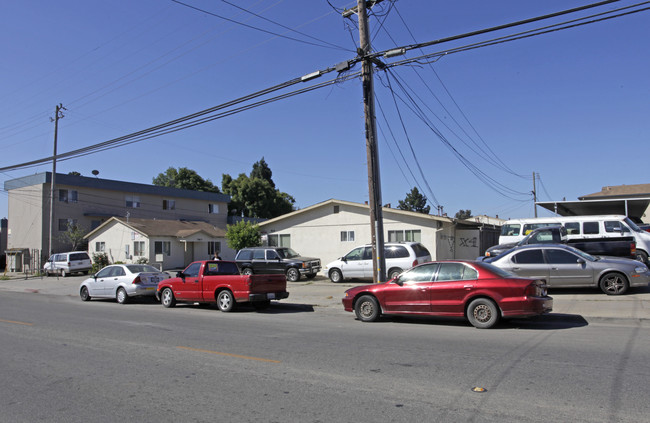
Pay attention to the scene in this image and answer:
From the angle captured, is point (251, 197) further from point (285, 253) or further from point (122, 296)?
point (122, 296)

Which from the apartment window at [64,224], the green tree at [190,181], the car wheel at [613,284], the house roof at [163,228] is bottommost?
the car wheel at [613,284]

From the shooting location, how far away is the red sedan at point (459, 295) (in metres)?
9.49

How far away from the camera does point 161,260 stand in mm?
34844

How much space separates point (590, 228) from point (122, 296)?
1860 cm

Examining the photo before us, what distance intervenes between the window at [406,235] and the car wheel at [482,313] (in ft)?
47.7

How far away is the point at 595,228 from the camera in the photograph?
748 inches

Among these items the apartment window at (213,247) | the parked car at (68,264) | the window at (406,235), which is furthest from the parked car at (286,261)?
the parked car at (68,264)

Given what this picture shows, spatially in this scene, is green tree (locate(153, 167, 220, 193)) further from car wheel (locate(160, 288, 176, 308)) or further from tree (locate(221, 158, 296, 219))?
car wheel (locate(160, 288, 176, 308))

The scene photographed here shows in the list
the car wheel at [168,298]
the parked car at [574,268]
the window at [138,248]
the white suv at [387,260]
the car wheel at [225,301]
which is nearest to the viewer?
the parked car at [574,268]

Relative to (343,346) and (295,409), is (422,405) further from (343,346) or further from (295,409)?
(343,346)

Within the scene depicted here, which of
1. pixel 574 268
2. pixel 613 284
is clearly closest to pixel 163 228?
pixel 574 268

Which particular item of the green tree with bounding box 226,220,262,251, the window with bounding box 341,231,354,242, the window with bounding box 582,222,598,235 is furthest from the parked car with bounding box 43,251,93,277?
the window with bounding box 582,222,598,235

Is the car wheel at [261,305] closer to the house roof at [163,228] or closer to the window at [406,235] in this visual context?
the window at [406,235]

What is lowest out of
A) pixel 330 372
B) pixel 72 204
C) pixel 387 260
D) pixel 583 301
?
pixel 330 372
